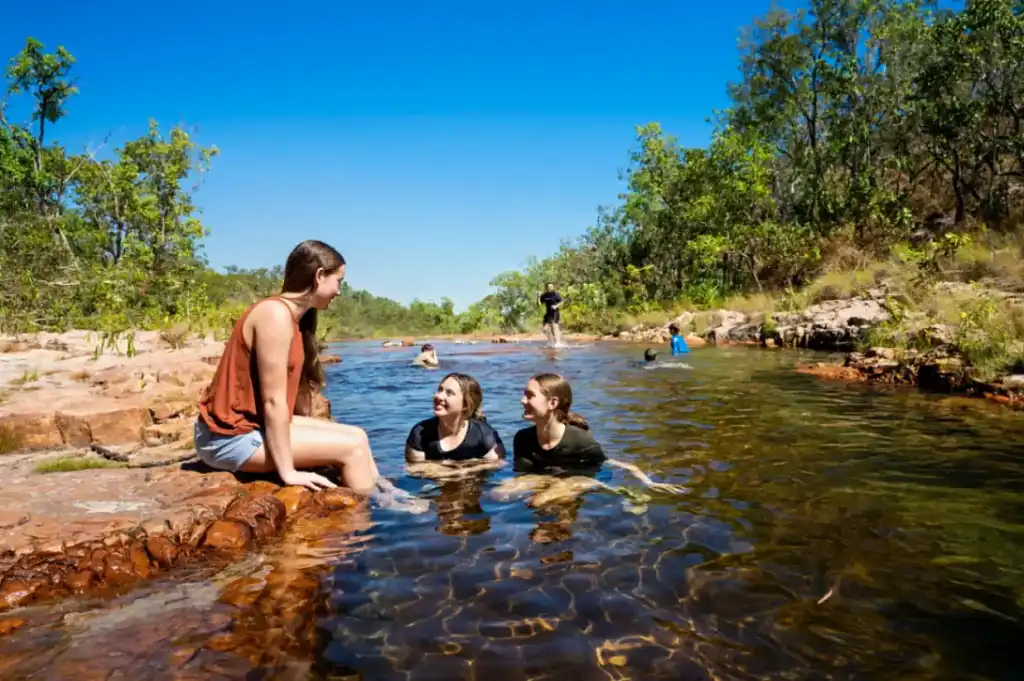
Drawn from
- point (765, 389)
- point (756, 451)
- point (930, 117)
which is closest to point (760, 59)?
point (930, 117)

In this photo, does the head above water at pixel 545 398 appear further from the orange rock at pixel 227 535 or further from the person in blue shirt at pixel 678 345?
the person in blue shirt at pixel 678 345

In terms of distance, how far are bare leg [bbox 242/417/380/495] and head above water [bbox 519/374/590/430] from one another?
1.44 m

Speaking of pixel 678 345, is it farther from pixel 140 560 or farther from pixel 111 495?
pixel 140 560

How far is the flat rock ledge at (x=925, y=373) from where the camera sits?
326 inches

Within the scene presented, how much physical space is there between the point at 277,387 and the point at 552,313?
19915 mm

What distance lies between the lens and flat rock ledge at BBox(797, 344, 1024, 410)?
27.1 ft

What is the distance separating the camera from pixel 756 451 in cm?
636

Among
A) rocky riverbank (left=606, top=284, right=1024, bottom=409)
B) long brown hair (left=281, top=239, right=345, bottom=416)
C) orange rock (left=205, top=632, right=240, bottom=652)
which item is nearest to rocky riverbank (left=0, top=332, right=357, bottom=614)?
orange rock (left=205, top=632, right=240, bottom=652)

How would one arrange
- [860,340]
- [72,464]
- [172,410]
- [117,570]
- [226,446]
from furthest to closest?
[860,340]
[172,410]
[72,464]
[226,446]
[117,570]

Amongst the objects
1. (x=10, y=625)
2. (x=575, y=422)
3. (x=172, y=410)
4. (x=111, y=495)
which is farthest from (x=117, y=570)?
(x=172, y=410)

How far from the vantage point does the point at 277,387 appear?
4145mm

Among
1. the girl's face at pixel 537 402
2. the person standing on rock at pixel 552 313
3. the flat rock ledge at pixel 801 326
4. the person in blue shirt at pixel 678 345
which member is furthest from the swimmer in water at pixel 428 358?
the girl's face at pixel 537 402

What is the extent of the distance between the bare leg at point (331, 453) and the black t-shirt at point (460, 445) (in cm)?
114

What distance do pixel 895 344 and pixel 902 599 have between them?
1028 cm
